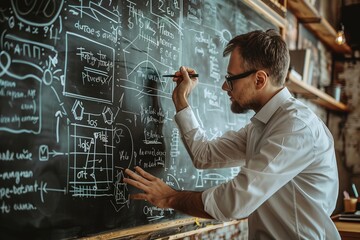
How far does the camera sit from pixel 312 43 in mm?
4875

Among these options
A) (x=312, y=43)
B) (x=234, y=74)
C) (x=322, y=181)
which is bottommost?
(x=322, y=181)

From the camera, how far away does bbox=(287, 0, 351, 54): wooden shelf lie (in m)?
3.96

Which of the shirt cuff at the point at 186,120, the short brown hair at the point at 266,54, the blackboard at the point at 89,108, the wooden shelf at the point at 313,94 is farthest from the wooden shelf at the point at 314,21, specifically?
the shirt cuff at the point at 186,120

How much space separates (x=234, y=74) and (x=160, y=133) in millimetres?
457

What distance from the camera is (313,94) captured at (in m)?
4.15

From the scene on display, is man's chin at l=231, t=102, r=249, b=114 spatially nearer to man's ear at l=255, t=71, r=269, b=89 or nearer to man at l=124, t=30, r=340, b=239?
man at l=124, t=30, r=340, b=239

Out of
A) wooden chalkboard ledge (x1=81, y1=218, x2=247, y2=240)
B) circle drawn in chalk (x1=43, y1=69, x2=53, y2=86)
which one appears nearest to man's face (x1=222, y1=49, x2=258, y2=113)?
wooden chalkboard ledge (x1=81, y1=218, x2=247, y2=240)

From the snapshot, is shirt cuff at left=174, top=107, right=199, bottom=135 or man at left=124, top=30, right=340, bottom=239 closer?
man at left=124, top=30, right=340, bottom=239

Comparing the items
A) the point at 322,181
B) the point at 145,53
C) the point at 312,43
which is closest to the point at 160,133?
the point at 145,53

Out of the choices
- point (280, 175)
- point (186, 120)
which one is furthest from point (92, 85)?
point (280, 175)

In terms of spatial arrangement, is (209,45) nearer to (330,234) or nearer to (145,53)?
(145,53)

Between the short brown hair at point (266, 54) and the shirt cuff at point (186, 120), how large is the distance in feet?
1.17

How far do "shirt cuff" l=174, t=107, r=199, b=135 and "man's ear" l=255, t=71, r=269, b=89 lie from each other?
36 cm

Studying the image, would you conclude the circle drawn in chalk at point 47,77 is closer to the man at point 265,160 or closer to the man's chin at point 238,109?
the man at point 265,160
